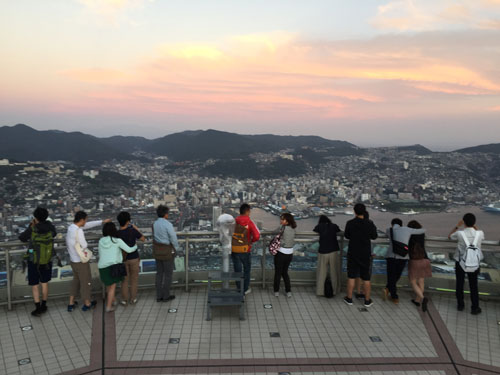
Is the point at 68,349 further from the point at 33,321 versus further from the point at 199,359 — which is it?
the point at 199,359

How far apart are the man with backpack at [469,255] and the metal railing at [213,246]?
0.32 metres

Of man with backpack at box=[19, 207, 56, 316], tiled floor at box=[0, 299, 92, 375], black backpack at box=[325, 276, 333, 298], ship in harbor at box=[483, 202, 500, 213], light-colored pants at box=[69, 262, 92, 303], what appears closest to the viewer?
tiled floor at box=[0, 299, 92, 375]

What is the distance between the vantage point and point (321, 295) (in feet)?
18.3

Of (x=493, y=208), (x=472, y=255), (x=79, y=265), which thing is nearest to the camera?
(x=79, y=265)

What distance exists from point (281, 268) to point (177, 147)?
93.7 m

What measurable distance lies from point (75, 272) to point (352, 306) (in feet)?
13.9

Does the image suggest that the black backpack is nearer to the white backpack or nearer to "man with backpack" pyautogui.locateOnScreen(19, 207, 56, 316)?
the white backpack

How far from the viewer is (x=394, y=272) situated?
5.28 meters

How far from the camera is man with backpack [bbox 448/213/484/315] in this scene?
4.93 meters

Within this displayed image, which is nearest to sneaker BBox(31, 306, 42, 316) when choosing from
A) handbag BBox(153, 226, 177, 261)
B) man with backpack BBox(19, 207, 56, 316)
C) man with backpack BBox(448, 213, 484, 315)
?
man with backpack BBox(19, 207, 56, 316)

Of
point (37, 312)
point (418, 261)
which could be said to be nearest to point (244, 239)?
point (418, 261)

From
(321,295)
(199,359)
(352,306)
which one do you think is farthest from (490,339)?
(199,359)

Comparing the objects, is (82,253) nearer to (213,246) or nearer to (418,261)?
(213,246)

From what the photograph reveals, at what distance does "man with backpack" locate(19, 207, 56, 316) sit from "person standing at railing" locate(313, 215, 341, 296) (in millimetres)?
3996
